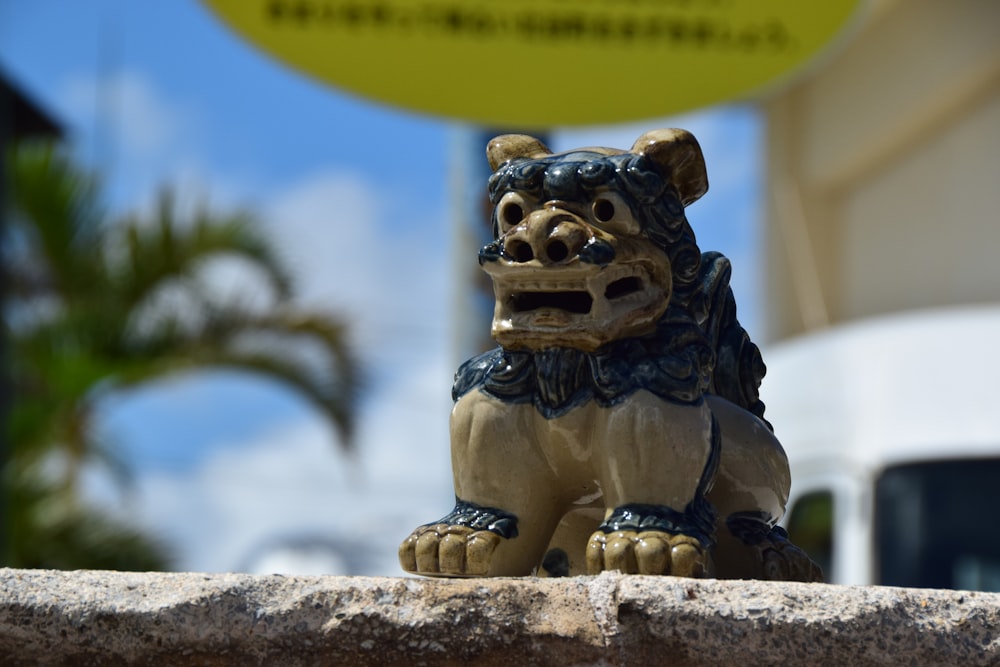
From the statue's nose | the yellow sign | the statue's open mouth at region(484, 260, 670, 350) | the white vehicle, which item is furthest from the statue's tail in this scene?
the yellow sign

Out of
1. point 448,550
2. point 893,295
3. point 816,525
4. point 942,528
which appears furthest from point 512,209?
point 893,295

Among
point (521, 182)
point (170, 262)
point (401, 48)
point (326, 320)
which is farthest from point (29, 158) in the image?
point (521, 182)

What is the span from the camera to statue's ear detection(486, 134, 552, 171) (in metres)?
2.20

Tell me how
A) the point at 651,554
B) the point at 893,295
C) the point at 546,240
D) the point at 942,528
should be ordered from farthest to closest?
the point at 893,295
the point at 942,528
the point at 546,240
the point at 651,554

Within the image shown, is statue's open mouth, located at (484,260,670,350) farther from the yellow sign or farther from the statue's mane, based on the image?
the yellow sign

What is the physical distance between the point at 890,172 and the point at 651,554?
11.1m

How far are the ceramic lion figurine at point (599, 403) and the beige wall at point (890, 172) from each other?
943 cm

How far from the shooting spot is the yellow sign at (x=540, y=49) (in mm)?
7059

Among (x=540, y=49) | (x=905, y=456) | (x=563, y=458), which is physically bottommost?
(x=905, y=456)

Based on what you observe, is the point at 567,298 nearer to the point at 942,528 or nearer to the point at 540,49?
the point at 942,528

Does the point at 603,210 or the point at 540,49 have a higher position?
the point at 540,49

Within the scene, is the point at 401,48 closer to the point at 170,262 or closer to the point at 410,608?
the point at 170,262

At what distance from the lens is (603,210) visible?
6.82 ft

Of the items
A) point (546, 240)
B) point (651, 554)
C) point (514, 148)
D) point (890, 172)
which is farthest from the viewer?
point (890, 172)
